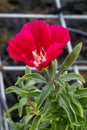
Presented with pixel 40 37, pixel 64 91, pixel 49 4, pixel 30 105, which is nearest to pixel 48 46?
pixel 40 37

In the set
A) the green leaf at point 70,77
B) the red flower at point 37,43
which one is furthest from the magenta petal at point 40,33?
the green leaf at point 70,77

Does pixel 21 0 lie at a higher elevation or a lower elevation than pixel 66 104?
higher

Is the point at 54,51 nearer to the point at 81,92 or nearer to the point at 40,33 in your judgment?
the point at 40,33

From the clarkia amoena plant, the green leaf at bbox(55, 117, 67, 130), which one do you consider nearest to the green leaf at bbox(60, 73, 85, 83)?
the clarkia amoena plant

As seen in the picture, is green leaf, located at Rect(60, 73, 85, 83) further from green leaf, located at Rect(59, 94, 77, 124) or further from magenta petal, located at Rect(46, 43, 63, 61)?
magenta petal, located at Rect(46, 43, 63, 61)

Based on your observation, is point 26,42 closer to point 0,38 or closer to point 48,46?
point 48,46

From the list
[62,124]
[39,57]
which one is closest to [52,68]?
[39,57]
